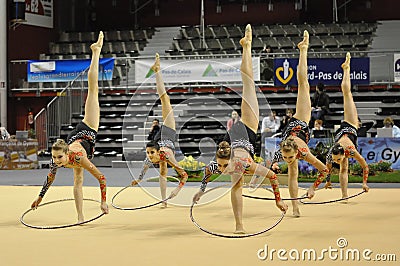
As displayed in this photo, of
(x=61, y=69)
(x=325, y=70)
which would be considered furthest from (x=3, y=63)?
(x=325, y=70)

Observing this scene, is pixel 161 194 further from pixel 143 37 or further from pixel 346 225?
pixel 143 37

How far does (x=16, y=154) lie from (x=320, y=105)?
28.1 feet

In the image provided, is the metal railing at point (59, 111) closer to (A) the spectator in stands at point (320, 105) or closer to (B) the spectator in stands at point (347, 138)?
(A) the spectator in stands at point (320, 105)

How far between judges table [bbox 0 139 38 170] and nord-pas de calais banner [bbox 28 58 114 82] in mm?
3109

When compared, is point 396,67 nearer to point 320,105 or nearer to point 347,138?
point 320,105

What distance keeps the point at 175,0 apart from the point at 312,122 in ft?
42.3

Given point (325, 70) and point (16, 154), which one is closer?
point (325, 70)

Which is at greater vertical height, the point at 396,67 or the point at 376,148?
the point at 396,67

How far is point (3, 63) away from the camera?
76.7 ft

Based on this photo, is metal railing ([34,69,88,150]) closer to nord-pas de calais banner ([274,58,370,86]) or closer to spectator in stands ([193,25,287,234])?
nord-pas de calais banner ([274,58,370,86])

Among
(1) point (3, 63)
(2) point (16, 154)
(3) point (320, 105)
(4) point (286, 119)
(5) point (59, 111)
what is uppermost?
(1) point (3, 63)

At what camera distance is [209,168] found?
273 inches

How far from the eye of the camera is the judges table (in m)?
18.4

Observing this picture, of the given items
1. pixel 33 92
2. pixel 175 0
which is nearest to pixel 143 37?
pixel 175 0
